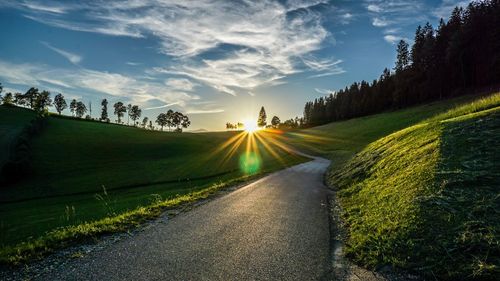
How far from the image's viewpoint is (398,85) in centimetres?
9581

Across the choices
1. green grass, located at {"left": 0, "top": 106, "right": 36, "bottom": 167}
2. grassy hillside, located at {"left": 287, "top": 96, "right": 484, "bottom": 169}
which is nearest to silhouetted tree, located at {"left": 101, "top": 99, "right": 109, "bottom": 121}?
green grass, located at {"left": 0, "top": 106, "right": 36, "bottom": 167}

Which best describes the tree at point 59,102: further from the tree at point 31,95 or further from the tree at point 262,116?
the tree at point 262,116

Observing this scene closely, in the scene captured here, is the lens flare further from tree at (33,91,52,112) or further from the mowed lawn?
tree at (33,91,52,112)

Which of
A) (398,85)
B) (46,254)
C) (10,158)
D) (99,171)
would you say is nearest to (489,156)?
(46,254)

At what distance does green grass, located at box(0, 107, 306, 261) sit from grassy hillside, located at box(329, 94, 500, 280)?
965 cm

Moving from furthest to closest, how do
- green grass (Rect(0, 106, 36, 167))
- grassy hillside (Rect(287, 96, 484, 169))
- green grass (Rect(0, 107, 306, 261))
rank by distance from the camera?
green grass (Rect(0, 106, 36, 167)) → grassy hillside (Rect(287, 96, 484, 169)) → green grass (Rect(0, 107, 306, 261))

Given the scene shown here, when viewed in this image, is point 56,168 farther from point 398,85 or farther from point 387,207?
point 398,85

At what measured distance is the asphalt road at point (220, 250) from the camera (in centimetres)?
670

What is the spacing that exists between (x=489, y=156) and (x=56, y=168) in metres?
57.1

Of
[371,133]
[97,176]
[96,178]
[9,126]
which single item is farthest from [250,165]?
[9,126]

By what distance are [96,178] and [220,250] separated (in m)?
41.9

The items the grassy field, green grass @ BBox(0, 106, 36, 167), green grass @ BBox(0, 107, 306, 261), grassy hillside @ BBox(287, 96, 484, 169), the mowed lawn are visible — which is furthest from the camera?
green grass @ BBox(0, 106, 36, 167)

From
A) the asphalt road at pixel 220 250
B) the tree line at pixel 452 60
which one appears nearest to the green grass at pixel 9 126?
the asphalt road at pixel 220 250

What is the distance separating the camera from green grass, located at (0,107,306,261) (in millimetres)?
23203
